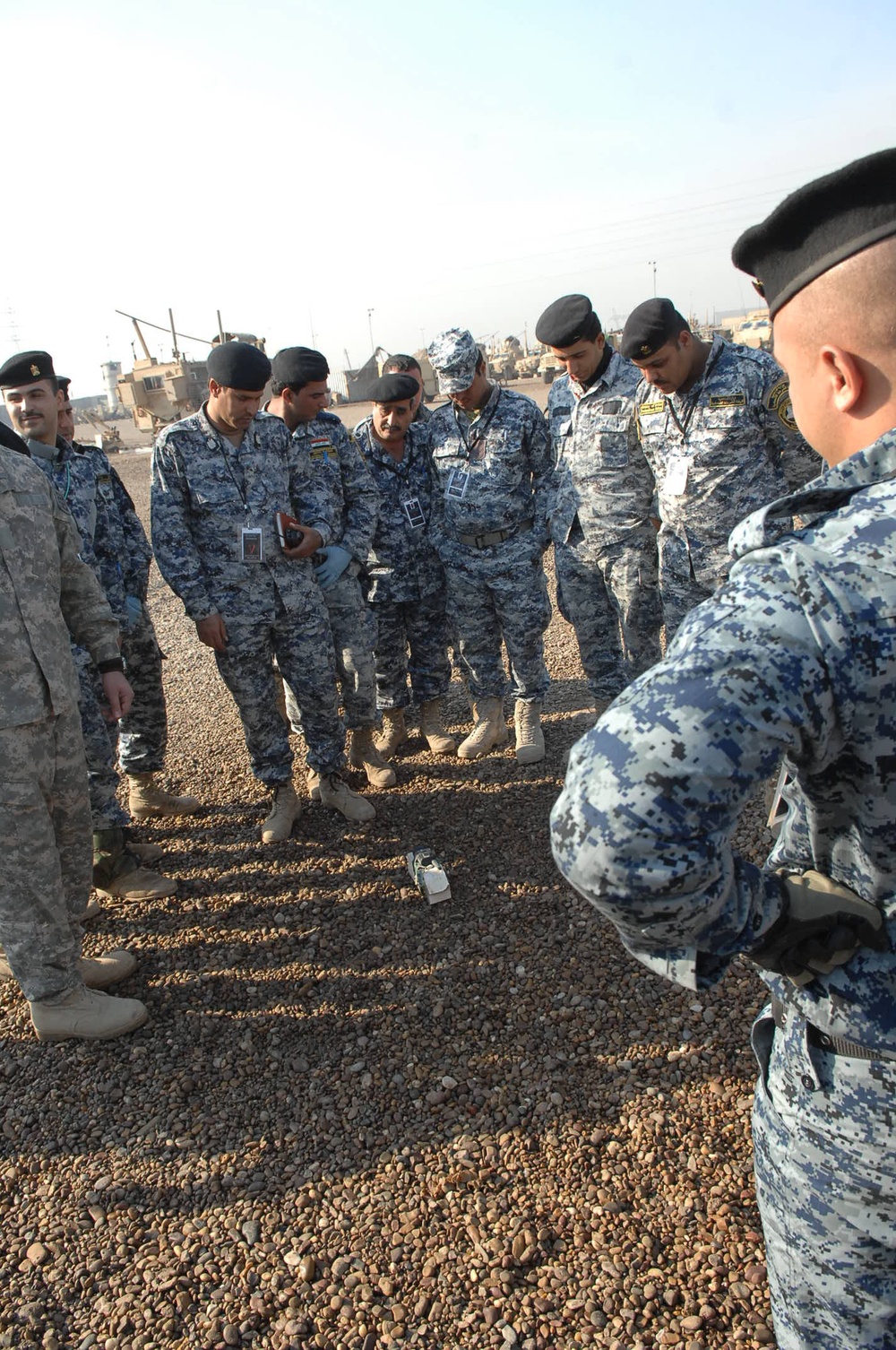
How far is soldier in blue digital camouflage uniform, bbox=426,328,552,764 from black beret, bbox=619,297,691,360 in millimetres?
916

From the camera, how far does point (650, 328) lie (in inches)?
138

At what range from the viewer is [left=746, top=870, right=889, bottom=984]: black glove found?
1.08 meters

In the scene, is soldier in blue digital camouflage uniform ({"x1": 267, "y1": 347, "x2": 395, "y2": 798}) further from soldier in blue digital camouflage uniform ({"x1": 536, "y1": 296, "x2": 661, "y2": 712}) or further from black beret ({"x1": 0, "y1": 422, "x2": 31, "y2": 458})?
black beret ({"x1": 0, "y1": 422, "x2": 31, "y2": 458})

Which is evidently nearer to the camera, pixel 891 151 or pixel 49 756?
pixel 891 151

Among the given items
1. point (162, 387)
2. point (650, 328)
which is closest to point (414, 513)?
point (650, 328)

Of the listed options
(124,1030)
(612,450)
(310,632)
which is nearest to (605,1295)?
(124,1030)

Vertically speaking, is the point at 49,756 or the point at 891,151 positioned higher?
the point at 891,151

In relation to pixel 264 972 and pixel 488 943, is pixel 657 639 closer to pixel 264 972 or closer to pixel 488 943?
pixel 488 943

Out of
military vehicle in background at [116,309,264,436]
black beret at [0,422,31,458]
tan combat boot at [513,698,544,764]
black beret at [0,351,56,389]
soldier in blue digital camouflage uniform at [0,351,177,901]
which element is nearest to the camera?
black beret at [0,422,31,458]

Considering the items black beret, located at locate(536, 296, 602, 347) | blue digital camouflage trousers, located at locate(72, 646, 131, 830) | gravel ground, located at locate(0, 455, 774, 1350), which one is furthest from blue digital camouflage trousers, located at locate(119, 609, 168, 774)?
black beret, located at locate(536, 296, 602, 347)

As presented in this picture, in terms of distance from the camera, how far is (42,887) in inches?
108

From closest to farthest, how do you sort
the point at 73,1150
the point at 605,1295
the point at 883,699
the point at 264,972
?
the point at 883,699 < the point at 605,1295 < the point at 73,1150 < the point at 264,972

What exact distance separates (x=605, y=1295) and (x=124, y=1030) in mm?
1785

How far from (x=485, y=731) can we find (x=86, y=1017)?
8.39ft
